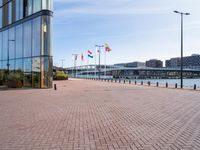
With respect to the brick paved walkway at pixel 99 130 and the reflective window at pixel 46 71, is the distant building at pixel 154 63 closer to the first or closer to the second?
the reflective window at pixel 46 71

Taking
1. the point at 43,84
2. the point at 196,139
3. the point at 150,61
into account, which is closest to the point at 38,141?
the point at 196,139

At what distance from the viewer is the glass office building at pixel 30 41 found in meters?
29.7

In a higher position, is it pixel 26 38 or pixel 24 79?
pixel 26 38

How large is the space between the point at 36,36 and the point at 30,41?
1469 millimetres

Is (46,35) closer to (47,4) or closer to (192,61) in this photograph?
(47,4)

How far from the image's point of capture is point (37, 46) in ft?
99.6

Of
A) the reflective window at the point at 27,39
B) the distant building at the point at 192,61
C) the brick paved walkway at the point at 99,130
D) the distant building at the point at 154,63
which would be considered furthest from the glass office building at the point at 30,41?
the distant building at the point at 154,63

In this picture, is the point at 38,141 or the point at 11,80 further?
the point at 11,80

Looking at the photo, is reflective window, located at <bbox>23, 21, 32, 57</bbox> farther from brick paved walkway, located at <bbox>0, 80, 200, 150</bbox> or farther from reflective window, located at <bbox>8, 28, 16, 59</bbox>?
brick paved walkway, located at <bbox>0, 80, 200, 150</bbox>

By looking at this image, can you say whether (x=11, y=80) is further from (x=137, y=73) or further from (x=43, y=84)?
(x=137, y=73)

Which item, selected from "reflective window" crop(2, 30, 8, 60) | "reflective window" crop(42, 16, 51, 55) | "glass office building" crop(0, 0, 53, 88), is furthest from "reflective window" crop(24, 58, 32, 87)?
"reflective window" crop(2, 30, 8, 60)

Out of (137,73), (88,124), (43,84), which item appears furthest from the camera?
(137,73)

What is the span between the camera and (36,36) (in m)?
30.6

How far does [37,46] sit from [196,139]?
2568cm
